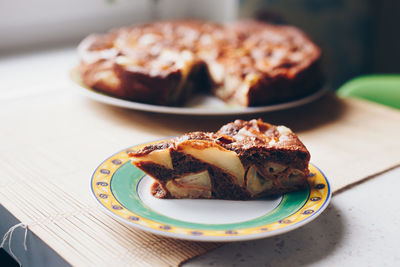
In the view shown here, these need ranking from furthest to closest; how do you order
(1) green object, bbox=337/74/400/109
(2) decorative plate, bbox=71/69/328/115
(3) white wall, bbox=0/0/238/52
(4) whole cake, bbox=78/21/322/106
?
(3) white wall, bbox=0/0/238/52 → (1) green object, bbox=337/74/400/109 → (4) whole cake, bbox=78/21/322/106 → (2) decorative plate, bbox=71/69/328/115

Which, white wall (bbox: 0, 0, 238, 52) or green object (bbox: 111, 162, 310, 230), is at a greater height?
green object (bbox: 111, 162, 310, 230)

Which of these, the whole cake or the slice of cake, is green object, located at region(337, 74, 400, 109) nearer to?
the whole cake

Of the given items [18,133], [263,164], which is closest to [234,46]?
[18,133]

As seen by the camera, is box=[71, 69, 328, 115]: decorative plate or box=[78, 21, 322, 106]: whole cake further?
box=[78, 21, 322, 106]: whole cake

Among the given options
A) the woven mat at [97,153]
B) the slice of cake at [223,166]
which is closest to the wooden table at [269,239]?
the woven mat at [97,153]

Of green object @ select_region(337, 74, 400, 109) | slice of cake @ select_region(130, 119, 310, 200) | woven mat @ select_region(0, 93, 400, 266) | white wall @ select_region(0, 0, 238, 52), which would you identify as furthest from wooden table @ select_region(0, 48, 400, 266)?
white wall @ select_region(0, 0, 238, 52)

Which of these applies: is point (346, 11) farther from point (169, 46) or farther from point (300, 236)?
point (300, 236)

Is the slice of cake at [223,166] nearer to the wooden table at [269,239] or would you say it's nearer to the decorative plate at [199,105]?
the wooden table at [269,239]
